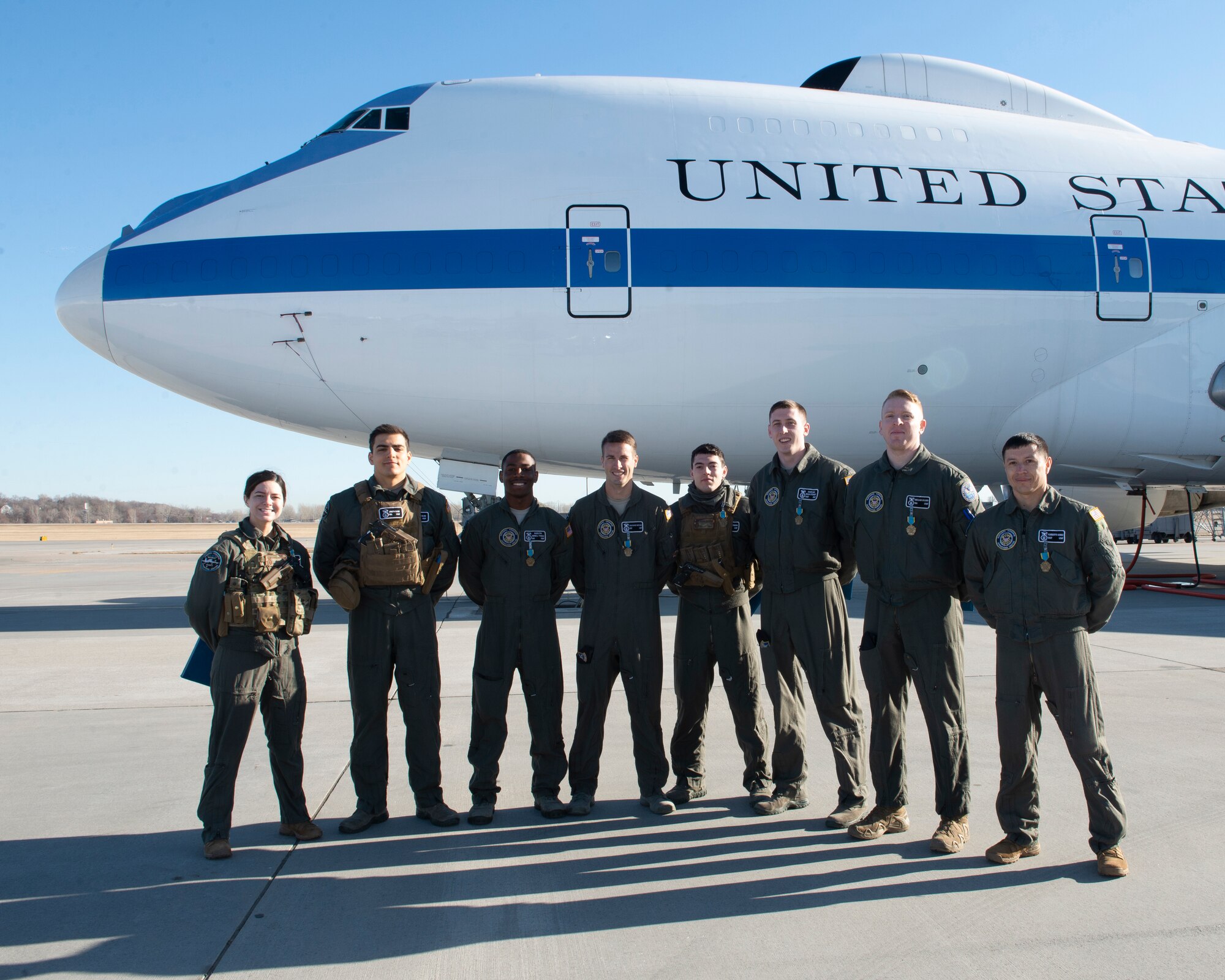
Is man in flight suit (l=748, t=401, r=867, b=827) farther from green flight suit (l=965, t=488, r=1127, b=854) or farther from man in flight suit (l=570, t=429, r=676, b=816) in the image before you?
green flight suit (l=965, t=488, r=1127, b=854)

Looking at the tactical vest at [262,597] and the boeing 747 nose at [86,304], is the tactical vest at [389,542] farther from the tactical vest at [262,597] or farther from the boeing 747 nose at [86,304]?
the boeing 747 nose at [86,304]

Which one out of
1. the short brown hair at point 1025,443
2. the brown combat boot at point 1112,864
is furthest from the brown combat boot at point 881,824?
the short brown hair at point 1025,443

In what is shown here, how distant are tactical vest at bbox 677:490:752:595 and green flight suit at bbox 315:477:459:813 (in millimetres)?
1228

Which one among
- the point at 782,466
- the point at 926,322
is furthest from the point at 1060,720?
the point at 926,322

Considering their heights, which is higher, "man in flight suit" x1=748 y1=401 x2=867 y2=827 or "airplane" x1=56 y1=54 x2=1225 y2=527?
"airplane" x1=56 y1=54 x2=1225 y2=527

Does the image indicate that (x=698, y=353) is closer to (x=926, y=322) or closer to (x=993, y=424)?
(x=926, y=322)

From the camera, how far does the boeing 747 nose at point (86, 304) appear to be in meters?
8.55

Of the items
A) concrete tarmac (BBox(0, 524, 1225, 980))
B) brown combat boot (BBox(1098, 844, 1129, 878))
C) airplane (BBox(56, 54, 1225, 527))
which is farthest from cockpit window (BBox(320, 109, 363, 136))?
brown combat boot (BBox(1098, 844, 1129, 878))

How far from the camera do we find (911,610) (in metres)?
3.74

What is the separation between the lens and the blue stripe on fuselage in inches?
333

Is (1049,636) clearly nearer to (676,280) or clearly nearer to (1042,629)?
(1042,629)

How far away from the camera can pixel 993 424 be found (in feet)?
31.9

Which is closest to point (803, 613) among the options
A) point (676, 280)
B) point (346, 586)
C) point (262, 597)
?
point (346, 586)

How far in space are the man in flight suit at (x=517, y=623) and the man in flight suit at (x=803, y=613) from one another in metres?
1.01
